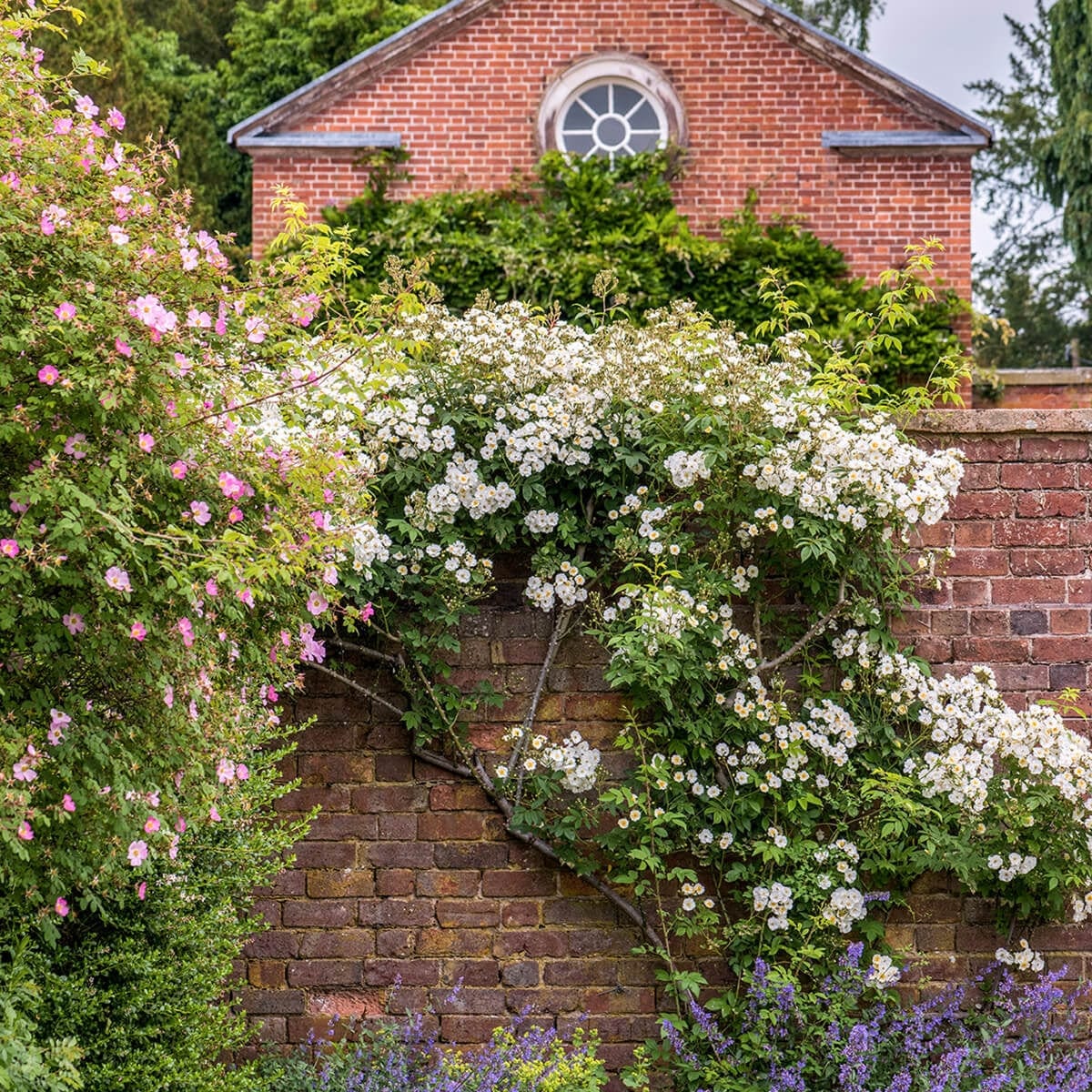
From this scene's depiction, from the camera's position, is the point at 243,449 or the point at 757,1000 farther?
the point at 757,1000

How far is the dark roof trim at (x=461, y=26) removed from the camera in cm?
1139

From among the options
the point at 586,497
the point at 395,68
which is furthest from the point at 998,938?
the point at 395,68

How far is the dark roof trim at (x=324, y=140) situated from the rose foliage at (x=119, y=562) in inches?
340

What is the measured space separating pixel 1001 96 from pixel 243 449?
25589 mm

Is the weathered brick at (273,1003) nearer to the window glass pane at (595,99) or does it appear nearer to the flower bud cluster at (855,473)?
the flower bud cluster at (855,473)

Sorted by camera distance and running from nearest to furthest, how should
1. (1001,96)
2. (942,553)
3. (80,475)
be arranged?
(80,475) < (942,553) < (1001,96)

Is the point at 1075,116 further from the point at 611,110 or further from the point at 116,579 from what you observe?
the point at 116,579

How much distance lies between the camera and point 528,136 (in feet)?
38.4

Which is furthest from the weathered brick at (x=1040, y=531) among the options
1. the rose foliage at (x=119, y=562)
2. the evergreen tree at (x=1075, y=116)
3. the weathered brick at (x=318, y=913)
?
the evergreen tree at (x=1075, y=116)

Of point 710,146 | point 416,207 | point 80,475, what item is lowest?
point 80,475

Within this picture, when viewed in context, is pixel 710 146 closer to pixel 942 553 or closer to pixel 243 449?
pixel 942 553

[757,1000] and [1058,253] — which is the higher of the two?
[1058,253]

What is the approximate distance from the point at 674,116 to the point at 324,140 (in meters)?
2.97

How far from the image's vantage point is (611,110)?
11.9 metres
